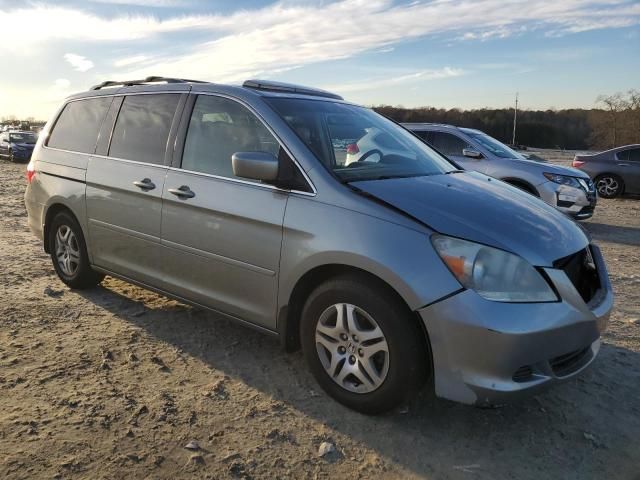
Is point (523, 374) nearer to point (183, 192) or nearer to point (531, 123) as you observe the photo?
point (183, 192)

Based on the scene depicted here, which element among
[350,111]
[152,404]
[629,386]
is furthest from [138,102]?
[629,386]

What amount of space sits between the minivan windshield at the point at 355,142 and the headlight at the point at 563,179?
5.56 metres

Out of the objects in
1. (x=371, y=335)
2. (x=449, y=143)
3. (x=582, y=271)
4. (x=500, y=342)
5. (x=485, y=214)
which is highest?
(x=449, y=143)

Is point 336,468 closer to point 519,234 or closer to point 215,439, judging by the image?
point 215,439

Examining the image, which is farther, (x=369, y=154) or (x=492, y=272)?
(x=369, y=154)

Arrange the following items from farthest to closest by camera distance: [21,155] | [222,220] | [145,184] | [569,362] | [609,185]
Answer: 1. [21,155]
2. [609,185]
3. [145,184]
4. [222,220]
5. [569,362]

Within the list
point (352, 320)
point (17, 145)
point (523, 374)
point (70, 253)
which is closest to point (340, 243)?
point (352, 320)

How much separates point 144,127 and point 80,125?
3.41 ft

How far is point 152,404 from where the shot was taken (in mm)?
3125

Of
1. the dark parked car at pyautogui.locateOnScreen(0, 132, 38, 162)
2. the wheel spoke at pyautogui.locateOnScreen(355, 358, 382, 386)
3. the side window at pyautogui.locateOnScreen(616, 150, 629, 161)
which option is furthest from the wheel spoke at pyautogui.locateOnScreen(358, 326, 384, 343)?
the dark parked car at pyautogui.locateOnScreen(0, 132, 38, 162)

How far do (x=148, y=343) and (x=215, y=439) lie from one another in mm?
1391

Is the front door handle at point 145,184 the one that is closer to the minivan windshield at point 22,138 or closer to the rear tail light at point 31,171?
the rear tail light at point 31,171

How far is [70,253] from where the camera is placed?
16.4ft

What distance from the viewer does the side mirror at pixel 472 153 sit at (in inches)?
356
